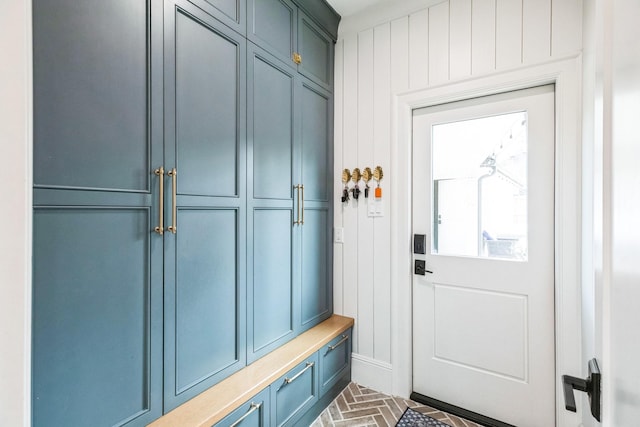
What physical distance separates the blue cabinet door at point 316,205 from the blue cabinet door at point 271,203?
0.11 m

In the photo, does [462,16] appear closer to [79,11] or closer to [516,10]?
[516,10]

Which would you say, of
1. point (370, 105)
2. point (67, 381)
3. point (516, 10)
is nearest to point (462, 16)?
point (516, 10)

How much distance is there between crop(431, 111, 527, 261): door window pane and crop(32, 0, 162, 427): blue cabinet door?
180cm

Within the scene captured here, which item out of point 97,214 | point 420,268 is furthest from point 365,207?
point 97,214

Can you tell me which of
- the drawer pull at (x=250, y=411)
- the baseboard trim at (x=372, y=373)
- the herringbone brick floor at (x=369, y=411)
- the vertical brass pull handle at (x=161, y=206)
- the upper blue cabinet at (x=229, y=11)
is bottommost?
the herringbone brick floor at (x=369, y=411)

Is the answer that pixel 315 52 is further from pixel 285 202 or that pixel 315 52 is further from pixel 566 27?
pixel 566 27

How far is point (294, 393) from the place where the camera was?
5.91 feet

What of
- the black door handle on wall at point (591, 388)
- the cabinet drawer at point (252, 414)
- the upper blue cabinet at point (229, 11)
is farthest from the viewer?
the upper blue cabinet at point (229, 11)

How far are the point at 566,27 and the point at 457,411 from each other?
2.45 m

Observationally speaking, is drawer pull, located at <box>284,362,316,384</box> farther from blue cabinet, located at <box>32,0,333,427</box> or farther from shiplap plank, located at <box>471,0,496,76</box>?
shiplap plank, located at <box>471,0,496,76</box>

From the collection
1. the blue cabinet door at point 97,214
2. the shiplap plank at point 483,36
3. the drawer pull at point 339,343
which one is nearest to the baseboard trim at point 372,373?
the drawer pull at point 339,343

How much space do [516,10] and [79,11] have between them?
2230mm

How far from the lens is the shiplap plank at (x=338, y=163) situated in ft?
8.22

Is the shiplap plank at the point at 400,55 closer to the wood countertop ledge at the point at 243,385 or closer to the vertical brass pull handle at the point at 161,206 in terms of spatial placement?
the vertical brass pull handle at the point at 161,206
